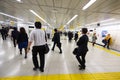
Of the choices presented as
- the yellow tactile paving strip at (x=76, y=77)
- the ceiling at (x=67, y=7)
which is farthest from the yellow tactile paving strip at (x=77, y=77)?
the ceiling at (x=67, y=7)

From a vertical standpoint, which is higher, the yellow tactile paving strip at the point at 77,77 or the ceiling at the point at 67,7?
the ceiling at the point at 67,7

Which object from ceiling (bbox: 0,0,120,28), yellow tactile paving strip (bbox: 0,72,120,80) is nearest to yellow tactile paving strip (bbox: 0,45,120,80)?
yellow tactile paving strip (bbox: 0,72,120,80)

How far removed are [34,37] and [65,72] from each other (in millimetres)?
1581

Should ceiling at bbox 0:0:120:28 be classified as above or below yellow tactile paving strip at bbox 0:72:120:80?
above

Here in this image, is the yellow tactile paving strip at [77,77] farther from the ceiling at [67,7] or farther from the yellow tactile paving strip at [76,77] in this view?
the ceiling at [67,7]

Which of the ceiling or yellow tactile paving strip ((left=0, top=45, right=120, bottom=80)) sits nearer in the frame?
yellow tactile paving strip ((left=0, top=45, right=120, bottom=80))

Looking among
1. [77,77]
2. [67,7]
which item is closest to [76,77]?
[77,77]

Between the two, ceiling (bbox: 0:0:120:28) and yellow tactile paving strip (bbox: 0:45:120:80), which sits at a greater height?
ceiling (bbox: 0:0:120:28)

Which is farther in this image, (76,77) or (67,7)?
(67,7)

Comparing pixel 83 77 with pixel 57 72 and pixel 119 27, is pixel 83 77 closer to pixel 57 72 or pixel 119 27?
pixel 57 72

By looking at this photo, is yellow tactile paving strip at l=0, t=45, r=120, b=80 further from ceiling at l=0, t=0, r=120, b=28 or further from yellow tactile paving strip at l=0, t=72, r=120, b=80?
ceiling at l=0, t=0, r=120, b=28

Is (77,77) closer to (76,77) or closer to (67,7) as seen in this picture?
(76,77)

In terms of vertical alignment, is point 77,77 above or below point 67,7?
below

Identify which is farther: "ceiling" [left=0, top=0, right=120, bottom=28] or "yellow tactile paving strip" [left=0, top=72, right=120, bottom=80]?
"ceiling" [left=0, top=0, right=120, bottom=28]
